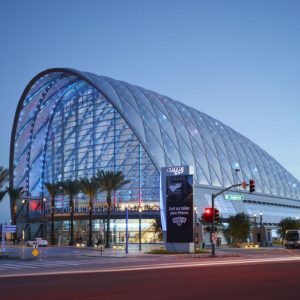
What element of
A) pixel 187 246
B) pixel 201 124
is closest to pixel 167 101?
pixel 201 124

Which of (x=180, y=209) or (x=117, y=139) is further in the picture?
(x=117, y=139)

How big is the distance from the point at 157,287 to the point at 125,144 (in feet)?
263

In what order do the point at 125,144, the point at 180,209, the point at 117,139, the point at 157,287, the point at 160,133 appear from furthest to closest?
the point at 117,139 < the point at 125,144 < the point at 160,133 < the point at 180,209 < the point at 157,287

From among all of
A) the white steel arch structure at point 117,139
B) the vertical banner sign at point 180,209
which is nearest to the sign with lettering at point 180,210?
the vertical banner sign at point 180,209

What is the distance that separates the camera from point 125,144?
10106 cm

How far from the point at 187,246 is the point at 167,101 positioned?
187ft

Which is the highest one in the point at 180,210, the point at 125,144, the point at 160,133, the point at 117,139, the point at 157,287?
the point at 160,133

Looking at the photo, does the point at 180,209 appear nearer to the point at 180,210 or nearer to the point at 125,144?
the point at 180,210

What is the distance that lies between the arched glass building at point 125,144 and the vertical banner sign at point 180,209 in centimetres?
3580

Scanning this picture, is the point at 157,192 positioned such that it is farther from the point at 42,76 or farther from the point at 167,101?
the point at 42,76

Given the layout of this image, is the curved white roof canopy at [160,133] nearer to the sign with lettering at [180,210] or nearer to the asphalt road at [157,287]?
the sign with lettering at [180,210]

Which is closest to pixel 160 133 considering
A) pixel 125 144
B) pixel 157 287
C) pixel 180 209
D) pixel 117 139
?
pixel 125 144

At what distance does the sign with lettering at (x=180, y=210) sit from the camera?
5894 cm

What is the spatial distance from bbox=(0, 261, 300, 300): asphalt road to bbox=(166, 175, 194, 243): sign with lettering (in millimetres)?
31268
